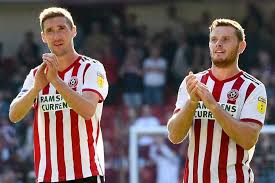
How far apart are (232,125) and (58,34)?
4.60 ft

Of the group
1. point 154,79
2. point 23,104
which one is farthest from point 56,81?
point 154,79

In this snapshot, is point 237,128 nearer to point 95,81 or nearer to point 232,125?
point 232,125

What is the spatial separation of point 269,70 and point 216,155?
10453 mm

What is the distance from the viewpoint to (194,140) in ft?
20.3

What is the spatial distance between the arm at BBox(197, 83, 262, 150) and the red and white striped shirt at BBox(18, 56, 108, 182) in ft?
3.15

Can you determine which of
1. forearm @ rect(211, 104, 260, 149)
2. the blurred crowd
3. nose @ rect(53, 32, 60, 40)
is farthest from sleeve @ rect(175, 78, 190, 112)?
the blurred crowd

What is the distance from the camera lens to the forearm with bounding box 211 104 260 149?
19.3 feet

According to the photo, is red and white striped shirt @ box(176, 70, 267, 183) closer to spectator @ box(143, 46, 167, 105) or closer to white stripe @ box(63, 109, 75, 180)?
white stripe @ box(63, 109, 75, 180)

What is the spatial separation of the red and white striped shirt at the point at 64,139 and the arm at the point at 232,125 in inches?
37.8

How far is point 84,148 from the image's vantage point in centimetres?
652

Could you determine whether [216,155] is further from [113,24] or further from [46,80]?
[113,24]

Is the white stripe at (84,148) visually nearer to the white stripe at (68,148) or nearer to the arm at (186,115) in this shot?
the white stripe at (68,148)

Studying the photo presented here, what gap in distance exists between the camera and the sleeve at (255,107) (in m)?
6.10

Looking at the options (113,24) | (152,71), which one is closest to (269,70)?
(152,71)
